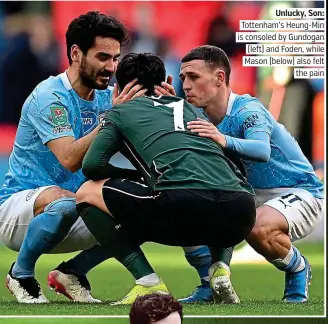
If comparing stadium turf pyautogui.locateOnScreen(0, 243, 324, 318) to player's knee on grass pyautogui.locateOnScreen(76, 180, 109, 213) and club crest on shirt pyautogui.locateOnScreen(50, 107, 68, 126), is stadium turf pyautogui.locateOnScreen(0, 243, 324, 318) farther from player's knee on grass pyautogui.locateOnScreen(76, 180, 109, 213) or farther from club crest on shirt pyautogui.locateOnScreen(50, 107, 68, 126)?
club crest on shirt pyautogui.locateOnScreen(50, 107, 68, 126)

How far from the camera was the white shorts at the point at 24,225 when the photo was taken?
5.55 metres

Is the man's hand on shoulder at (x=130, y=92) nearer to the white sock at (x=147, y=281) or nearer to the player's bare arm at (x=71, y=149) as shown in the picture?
the player's bare arm at (x=71, y=149)

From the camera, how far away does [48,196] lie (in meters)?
5.48

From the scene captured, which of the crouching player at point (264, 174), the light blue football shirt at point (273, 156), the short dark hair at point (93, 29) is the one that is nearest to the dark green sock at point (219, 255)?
the crouching player at point (264, 174)

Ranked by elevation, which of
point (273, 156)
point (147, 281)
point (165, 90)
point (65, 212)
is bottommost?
point (147, 281)

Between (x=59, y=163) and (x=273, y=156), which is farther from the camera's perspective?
(x=273, y=156)

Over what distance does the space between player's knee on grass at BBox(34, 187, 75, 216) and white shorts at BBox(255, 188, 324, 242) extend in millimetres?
1072

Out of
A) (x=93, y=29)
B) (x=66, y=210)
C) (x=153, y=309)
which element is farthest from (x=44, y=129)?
(x=153, y=309)

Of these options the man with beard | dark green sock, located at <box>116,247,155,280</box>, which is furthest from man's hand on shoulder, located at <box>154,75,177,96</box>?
dark green sock, located at <box>116,247,155,280</box>

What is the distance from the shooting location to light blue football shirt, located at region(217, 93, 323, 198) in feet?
18.0

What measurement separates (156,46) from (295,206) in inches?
61.5

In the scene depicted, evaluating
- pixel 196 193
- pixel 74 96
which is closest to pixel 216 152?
pixel 196 193

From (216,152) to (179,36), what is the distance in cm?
188

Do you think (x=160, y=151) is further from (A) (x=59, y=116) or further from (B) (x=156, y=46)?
(B) (x=156, y=46)
